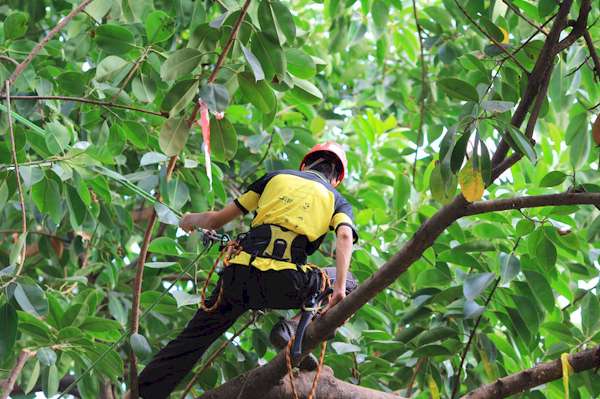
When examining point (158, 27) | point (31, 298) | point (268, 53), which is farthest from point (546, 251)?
point (31, 298)

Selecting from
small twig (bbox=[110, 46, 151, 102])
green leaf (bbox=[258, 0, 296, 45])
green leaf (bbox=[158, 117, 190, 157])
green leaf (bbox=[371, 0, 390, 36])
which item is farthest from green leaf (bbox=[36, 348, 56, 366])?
green leaf (bbox=[371, 0, 390, 36])

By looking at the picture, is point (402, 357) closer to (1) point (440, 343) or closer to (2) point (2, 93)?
(1) point (440, 343)

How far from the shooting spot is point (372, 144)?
5.57 meters

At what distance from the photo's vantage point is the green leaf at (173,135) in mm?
3357

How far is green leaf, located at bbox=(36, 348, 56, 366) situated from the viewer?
371 centimetres

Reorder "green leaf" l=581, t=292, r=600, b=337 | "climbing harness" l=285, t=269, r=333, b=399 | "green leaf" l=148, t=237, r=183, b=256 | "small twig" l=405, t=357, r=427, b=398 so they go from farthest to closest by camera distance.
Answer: "small twig" l=405, t=357, r=427, b=398
"green leaf" l=148, t=237, r=183, b=256
"green leaf" l=581, t=292, r=600, b=337
"climbing harness" l=285, t=269, r=333, b=399

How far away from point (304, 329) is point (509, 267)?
0.92 metres

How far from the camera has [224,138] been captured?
347 centimetres

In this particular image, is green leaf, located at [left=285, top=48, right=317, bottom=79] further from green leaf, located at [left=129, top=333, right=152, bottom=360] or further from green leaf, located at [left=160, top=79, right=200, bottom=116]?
green leaf, located at [left=129, top=333, right=152, bottom=360]

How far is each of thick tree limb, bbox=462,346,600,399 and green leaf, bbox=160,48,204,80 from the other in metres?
1.58

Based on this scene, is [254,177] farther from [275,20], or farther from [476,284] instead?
[275,20]

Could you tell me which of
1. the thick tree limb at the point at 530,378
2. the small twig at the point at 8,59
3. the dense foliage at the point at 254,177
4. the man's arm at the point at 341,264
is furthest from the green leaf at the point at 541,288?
the small twig at the point at 8,59

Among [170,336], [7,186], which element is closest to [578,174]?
[170,336]

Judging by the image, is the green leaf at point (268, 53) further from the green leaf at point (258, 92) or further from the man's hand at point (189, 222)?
the man's hand at point (189, 222)
